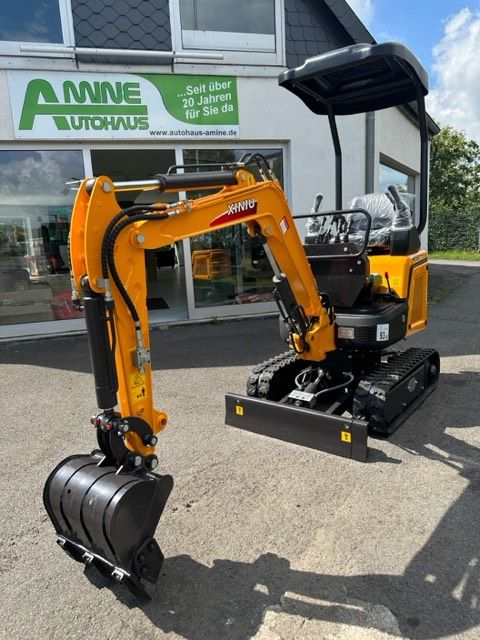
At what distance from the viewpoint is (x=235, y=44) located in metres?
8.54

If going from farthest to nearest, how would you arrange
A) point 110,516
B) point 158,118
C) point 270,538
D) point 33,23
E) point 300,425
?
point 158,118, point 33,23, point 300,425, point 270,538, point 110,516

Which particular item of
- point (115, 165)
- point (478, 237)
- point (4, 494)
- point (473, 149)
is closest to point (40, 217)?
point (115, 165)

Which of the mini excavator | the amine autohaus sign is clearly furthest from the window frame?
the mini excavator

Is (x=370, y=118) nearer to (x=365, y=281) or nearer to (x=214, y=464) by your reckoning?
(x=365, y=281)

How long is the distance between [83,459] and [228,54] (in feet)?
25.6

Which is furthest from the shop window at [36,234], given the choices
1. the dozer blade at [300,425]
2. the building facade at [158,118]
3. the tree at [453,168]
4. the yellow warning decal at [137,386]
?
the tree at [453,168]

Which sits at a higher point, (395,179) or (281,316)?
(395,179)

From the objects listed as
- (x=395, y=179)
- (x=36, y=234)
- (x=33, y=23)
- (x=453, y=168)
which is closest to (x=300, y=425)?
(x=36, y=234)

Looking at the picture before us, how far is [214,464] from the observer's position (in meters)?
3.99

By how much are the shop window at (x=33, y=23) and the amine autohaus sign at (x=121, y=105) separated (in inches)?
20.2

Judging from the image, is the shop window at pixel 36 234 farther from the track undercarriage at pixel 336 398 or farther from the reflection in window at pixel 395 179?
the reflection in window at pixel 395 179

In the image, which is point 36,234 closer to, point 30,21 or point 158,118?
point 158,118

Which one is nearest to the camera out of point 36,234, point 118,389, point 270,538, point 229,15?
point 118,389

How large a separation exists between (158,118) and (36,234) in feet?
9.42
